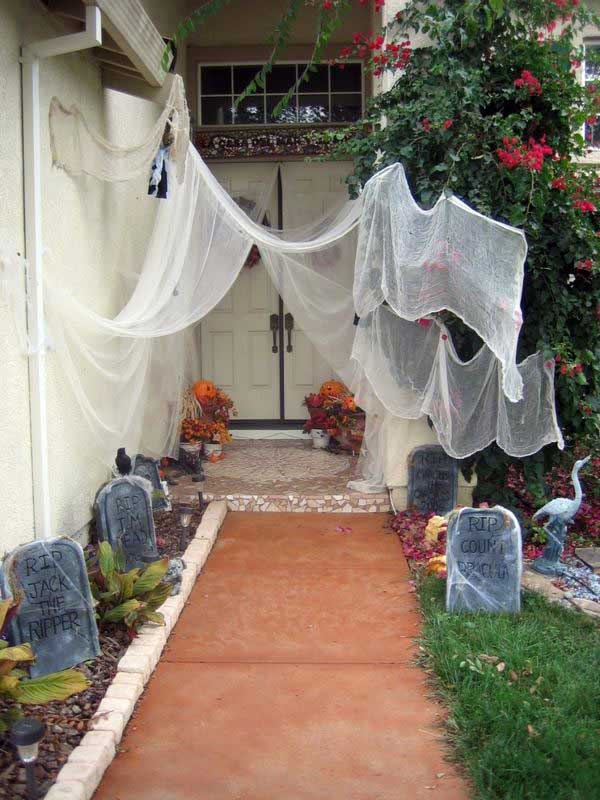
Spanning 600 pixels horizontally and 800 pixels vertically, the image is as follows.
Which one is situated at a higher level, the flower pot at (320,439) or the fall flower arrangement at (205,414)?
the fall flower arrangement at (205,414)

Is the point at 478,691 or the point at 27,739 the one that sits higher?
the point at 27,739

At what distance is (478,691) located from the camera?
3.43 metres

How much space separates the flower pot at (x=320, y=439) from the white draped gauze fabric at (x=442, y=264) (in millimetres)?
2581

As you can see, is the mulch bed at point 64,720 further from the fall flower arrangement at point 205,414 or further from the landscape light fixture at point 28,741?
the fall flower arrangement at point 205,414

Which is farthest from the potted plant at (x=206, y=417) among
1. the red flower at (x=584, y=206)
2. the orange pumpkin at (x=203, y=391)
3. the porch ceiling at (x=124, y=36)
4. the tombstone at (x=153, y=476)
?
the red flower at (x=584, y=206)

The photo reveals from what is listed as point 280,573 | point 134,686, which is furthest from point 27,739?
point 280,573

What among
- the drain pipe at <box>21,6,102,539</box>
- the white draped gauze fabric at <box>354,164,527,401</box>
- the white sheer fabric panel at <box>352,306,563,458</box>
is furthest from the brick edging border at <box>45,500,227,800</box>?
the white draped gauze fabric at <box>354,164,527,401</box>

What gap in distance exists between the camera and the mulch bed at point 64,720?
285 centimetres

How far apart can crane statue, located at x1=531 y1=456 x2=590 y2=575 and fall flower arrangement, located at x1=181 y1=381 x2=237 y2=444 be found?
10.5ft

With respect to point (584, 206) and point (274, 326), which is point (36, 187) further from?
point (274, 326)

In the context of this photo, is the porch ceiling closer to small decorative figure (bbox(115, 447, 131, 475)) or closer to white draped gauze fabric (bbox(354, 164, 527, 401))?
white draped gauze fabric (bbox(354, 164, 527, 401))

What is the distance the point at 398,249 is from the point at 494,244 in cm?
55

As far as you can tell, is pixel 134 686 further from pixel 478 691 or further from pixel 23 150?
pixel 23 150

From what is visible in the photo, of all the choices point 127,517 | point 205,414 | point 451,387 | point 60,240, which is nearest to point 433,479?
point 451,387
